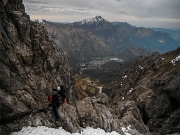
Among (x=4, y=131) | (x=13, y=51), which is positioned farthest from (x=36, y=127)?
(x=13, y=51)

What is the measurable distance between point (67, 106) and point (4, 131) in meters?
12.1

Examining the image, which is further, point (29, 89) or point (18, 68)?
point (29, 89)

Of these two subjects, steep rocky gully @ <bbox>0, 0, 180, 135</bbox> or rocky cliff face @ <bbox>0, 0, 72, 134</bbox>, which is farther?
steep rocky gully @ <bbox>0, 0, 180, 135</bbox>

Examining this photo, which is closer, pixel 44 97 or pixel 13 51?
pixel 13 51

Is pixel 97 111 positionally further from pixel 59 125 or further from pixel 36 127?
pixel 36 127

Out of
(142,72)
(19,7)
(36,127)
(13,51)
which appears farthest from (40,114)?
(142,72)

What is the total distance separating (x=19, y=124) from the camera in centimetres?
2698

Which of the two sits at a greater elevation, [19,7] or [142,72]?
[19,7]

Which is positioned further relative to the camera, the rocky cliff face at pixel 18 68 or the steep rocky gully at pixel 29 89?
the steep rocky gully at pixel 29 89

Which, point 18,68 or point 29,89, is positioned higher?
point 18,68

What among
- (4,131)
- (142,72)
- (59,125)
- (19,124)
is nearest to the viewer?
(4,131)

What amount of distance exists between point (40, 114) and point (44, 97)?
4.97 metres

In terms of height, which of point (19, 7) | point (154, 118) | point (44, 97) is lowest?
point (154, 118)

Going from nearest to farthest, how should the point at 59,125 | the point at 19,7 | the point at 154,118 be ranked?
the point at 59,125
the point at 19,7
the point at 154,118
